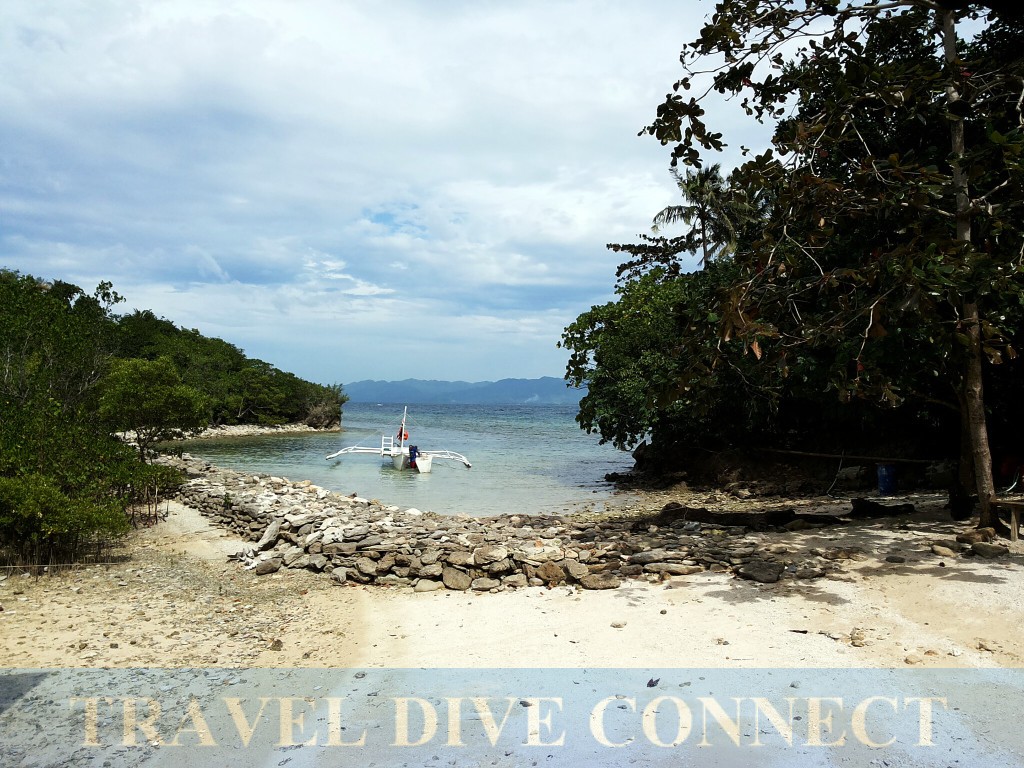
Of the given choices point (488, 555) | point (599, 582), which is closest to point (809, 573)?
point (599, 582)

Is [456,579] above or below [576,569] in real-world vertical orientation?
below

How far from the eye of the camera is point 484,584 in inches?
302

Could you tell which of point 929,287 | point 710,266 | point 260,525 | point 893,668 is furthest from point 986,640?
point 710,266

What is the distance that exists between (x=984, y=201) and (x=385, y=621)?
7.77m

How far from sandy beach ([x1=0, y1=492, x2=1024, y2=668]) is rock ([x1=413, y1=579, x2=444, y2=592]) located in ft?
0.52

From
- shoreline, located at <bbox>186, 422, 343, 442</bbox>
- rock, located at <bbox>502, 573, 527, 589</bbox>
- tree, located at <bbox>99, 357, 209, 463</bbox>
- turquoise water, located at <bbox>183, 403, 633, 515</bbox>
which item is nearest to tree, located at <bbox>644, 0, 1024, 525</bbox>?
rock, located at <bbox>502, 573, 527, 589</bbox>

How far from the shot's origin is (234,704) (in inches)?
185

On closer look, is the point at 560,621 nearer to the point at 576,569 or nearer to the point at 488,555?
the point at 576,569

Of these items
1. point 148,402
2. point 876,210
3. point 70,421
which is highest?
point 876,210

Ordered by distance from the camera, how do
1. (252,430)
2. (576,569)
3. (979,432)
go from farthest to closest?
(252,430)
(576,569)
(979,432)

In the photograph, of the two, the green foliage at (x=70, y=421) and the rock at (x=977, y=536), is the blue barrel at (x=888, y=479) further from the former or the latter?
the green foliage at (x=70, y=421)

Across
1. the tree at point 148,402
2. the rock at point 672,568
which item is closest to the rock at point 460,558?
the rock at point 672,568

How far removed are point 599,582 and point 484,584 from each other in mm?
1386

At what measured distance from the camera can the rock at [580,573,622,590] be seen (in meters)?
7.16
